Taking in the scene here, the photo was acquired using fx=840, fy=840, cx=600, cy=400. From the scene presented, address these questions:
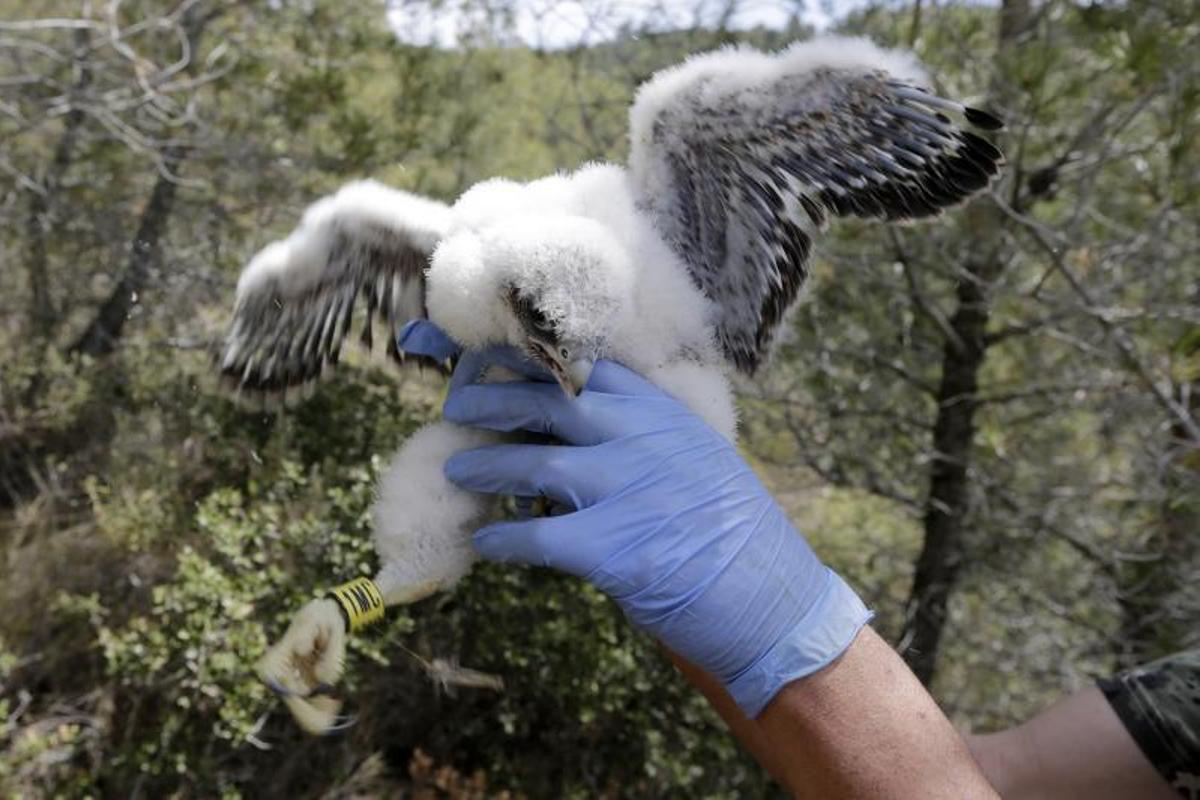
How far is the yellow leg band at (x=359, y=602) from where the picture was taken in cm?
160

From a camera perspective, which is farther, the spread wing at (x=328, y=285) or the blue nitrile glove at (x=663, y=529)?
the spread wing at (x=328, y=285)

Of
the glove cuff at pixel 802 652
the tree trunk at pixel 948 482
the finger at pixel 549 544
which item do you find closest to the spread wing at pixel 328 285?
the finger at pixel 549 544

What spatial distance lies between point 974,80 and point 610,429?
9.95 ft

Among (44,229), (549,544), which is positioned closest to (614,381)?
(549,544)

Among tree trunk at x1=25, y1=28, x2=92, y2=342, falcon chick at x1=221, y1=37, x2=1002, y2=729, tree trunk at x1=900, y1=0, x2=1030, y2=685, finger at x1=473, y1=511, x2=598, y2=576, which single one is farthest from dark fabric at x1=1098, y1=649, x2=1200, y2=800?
tree trunk at x1=25, y1=28, x2=92, y2=342

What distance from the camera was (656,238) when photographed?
68.4 inches

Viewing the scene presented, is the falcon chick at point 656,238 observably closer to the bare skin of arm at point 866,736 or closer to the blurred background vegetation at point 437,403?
the bare skin of arm at point 866,736

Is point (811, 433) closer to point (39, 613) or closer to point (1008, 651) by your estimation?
point (1008, 651)

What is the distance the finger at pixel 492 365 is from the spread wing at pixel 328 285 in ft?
0.82

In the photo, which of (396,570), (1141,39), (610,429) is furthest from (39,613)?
(1141,39)

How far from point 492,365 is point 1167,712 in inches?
69.2

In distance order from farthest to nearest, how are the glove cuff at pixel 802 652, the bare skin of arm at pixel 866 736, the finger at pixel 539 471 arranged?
the finger at pixel 539 471 < the glove cuff at pixel 802 652 < the bare skin of arm at pixel 866 736

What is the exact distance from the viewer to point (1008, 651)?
14.7 ft

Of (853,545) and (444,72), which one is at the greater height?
(444,72)
